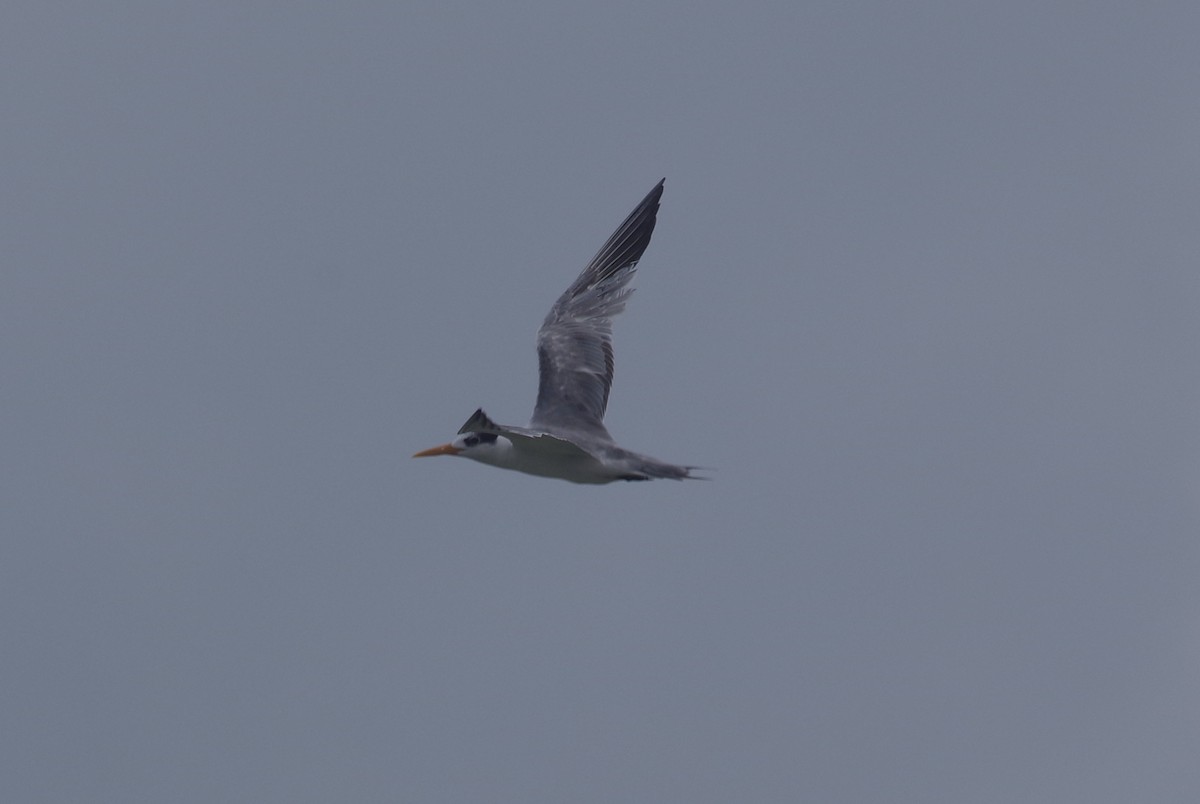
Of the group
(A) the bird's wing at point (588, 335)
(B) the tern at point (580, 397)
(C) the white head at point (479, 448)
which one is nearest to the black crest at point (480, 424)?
(B) the tern at point (580, 397)

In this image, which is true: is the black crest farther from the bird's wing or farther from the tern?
the bird's wing

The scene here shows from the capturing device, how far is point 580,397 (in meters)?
23.2

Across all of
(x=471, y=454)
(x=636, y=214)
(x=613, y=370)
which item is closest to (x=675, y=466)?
(x=471, y=454)

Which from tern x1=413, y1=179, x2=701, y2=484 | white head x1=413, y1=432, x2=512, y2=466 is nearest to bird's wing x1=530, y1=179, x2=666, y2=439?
tern x1=413, y1=179, x2=701, y2=484

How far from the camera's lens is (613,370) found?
78.4 feet

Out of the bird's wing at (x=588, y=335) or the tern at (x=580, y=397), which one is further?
the bird's wing at (x=588, y=335)

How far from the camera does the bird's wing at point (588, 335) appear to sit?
22938 millimetres

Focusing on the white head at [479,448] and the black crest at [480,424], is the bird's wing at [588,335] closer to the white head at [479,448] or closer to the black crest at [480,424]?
the white head at [479,448]

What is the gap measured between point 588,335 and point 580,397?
135 cm

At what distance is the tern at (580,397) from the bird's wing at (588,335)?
0.04ft

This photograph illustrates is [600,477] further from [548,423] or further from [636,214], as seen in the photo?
[636,214]

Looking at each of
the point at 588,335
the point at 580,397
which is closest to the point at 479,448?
the point at 580,397

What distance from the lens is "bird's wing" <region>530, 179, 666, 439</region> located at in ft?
75.3

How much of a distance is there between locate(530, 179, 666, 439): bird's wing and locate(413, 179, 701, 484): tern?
0.01m
